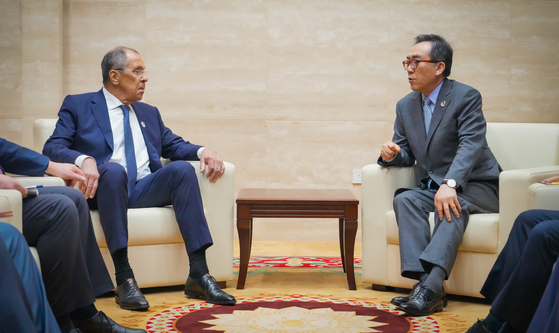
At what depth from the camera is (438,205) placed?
96.2 inches

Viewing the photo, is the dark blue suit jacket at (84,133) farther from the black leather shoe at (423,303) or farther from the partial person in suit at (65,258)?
the black leather shoe at (423,303)

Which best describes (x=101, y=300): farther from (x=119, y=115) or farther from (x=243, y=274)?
(x=119, y=115)

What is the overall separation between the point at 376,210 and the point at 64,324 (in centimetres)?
154

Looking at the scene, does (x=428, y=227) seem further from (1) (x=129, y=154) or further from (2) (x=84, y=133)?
(2) (x=84, y=133)

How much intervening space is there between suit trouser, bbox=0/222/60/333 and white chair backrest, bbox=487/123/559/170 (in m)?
2.33

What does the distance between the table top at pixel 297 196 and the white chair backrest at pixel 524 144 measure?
0.82 metres

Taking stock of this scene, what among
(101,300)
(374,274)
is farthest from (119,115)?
(374,274)

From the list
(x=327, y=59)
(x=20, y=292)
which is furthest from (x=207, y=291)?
(x=327, y=59)

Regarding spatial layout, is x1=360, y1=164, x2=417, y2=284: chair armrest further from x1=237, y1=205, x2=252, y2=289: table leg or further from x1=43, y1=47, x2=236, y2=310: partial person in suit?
x1=43, y1=47, x2=236, y2=310: partial person in suit

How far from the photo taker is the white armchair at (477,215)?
7.61 ft

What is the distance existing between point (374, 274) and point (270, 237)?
178 cm

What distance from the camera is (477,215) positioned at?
8.20ft

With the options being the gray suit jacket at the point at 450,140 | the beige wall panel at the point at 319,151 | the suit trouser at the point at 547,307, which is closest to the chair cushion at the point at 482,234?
the gray suit jacket at the point at 450,140

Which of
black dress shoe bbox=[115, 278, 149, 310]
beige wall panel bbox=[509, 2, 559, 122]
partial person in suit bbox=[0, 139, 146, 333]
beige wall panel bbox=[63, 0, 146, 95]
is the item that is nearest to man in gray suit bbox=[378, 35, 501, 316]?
black dress shoe bbox=[115, 278, 149, 310]
